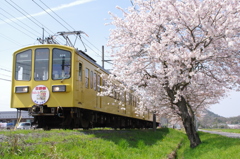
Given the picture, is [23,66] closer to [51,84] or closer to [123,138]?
[51,84]

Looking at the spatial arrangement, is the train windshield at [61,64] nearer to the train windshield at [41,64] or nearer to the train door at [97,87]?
the train windshield at [41,64]

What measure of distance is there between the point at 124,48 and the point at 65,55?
2.09m

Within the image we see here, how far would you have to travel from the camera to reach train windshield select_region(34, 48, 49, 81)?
1015 cm

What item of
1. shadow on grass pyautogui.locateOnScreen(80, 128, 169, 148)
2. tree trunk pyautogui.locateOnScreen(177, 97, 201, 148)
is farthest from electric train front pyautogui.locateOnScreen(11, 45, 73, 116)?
tree trunk pyautogui.locateOnScreen(177, 97, 201, 148)

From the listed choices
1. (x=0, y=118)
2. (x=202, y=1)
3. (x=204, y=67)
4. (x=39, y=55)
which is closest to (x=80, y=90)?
(x=39, y=55)

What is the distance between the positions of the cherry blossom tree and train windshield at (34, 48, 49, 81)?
8.31ft

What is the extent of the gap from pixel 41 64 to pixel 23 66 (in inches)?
27.4

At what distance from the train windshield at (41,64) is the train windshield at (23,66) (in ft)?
0.73

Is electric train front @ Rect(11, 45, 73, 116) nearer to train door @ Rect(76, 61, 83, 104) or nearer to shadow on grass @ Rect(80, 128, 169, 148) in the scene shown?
train door @ Rect(76, 61, 83, 104)

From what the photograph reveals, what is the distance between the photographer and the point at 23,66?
1050cm

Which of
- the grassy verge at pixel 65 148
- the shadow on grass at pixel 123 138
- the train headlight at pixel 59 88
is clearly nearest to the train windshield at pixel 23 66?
the train headlight at pixel 59 88

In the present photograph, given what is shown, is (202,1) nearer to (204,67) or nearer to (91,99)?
(204,67)

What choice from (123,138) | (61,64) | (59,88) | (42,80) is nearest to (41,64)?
(42,80)

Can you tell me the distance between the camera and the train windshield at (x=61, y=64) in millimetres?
9992
